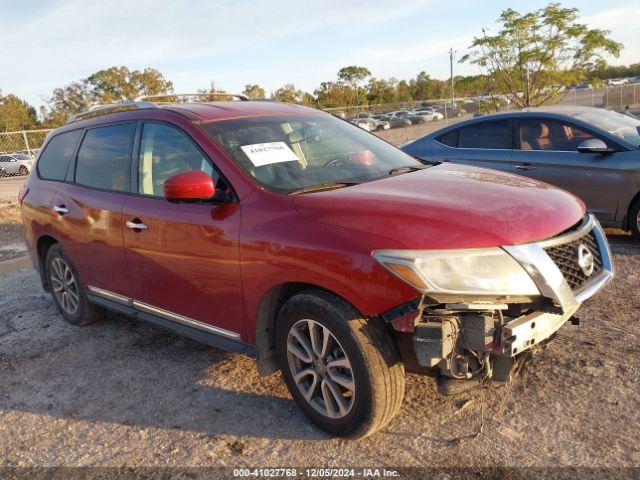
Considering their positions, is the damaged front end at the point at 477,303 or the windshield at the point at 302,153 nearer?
the damaged front end at the point at 477,303

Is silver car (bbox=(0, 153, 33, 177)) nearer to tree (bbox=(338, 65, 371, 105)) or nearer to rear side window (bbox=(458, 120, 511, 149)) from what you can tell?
rear side window (bbox=(458, 120, 511, 149))

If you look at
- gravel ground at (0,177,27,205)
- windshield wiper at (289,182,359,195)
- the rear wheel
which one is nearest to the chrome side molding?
windshield wiper at (289,182,359,195)

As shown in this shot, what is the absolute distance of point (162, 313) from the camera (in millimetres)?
3805

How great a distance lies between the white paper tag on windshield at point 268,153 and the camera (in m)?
3.38

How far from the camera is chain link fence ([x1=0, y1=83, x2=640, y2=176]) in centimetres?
1980

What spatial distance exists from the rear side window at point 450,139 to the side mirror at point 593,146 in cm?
167

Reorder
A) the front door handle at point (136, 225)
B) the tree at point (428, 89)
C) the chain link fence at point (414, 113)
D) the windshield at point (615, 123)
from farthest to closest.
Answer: the tree at point (428, 89) < the chain link fence at point (414, 113) < the windshield at point (615, 123) < the front door handle at point (136, 225)

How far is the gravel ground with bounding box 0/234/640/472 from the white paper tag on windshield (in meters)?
1.42

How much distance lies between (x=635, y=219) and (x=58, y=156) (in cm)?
581

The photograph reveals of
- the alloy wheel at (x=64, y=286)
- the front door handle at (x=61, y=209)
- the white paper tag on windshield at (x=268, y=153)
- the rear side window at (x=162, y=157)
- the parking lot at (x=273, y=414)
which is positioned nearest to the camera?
the parking lot at (x=273, y=414)

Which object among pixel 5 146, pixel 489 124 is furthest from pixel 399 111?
pixel 489 124

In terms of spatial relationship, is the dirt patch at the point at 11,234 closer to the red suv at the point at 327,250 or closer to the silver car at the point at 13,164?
the red suv at the point at 327,250

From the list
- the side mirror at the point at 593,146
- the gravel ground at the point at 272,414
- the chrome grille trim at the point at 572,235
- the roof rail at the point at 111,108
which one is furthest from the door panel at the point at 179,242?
the side mirror at the point at 593,146

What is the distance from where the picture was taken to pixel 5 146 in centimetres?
2138
